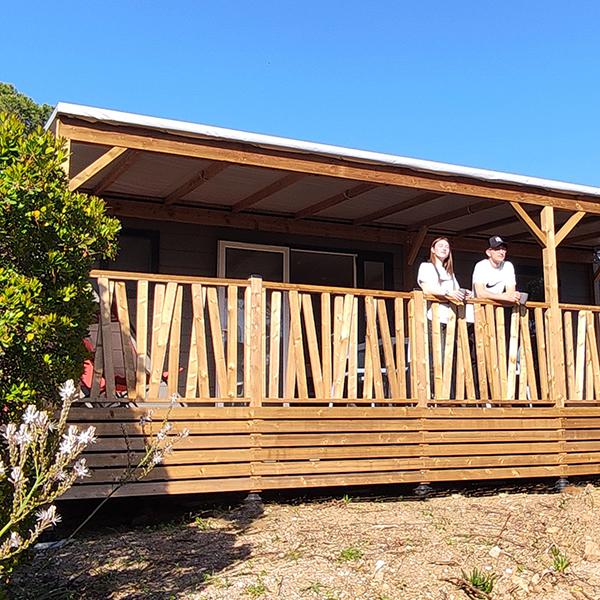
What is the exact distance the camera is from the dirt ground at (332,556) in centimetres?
405

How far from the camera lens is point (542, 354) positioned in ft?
23.2

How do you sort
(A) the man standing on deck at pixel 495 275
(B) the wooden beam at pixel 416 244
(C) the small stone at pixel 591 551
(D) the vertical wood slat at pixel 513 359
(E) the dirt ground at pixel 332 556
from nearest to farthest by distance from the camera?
(E) the dirt ground at pixel 332 556
(C) the small stone at pixel 591 551
(D) the vertical wood slat at pixel 513 359
(A) the man standing on deck at pixel 495 275
(B) the wooden beam at pixel 416 244

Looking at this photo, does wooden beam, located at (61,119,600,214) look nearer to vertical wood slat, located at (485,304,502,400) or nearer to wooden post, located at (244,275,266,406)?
wooden post, located at (244,275,266,406)

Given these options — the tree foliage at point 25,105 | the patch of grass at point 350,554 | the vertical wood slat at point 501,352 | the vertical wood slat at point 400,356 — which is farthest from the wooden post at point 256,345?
the tree foliage at point 25,105

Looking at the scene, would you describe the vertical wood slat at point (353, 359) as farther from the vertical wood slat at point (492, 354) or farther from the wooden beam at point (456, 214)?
the wooden beam at point (456, 214)

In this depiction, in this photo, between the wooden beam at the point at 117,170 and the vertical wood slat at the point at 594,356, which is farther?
the vertical wood slat at the point at 594,356

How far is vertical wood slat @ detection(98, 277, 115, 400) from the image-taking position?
5281mm

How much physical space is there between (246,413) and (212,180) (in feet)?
8.23

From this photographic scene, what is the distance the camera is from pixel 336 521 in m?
5.32

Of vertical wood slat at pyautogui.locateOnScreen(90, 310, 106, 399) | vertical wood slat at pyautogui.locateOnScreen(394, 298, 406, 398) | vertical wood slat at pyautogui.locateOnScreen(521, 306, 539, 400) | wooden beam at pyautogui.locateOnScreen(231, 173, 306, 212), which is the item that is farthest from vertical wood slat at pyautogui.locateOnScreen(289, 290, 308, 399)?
vertical wood slat at pyautogui.locateOnScreen(521, 306, 539, 400)

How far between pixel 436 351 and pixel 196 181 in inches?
101

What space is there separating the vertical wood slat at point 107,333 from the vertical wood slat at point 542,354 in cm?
378

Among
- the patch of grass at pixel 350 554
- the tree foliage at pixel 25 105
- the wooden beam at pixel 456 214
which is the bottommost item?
the patch of grass at pixel 350 554

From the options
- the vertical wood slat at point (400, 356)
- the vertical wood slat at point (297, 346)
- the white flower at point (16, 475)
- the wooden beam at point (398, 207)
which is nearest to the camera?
the white flower at point (16, 475)
